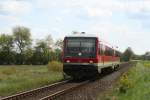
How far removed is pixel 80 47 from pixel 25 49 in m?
120

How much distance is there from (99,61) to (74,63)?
7.74 ft

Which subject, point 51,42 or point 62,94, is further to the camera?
point 51,42

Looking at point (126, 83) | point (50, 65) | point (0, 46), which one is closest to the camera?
point (126, 83)

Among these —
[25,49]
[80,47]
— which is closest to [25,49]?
[25,49]

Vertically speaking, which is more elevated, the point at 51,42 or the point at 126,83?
the point at 51,42

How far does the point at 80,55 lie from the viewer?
103ft

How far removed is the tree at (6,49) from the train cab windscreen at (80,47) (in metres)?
95.0

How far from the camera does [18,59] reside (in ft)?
438

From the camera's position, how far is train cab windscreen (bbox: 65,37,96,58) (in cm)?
3142

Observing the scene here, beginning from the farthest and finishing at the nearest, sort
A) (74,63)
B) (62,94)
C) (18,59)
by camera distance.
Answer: (18,59) → (74,63) → (62,94)

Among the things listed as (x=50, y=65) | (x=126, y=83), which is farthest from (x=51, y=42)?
(x=126, y=83)

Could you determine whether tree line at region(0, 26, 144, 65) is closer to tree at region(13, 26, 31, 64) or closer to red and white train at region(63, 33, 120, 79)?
tree at region(13, 26, 31, 64)

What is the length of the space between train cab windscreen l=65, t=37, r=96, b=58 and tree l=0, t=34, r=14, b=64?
95.0 m

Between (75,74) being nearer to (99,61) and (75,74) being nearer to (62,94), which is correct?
(99,61)
